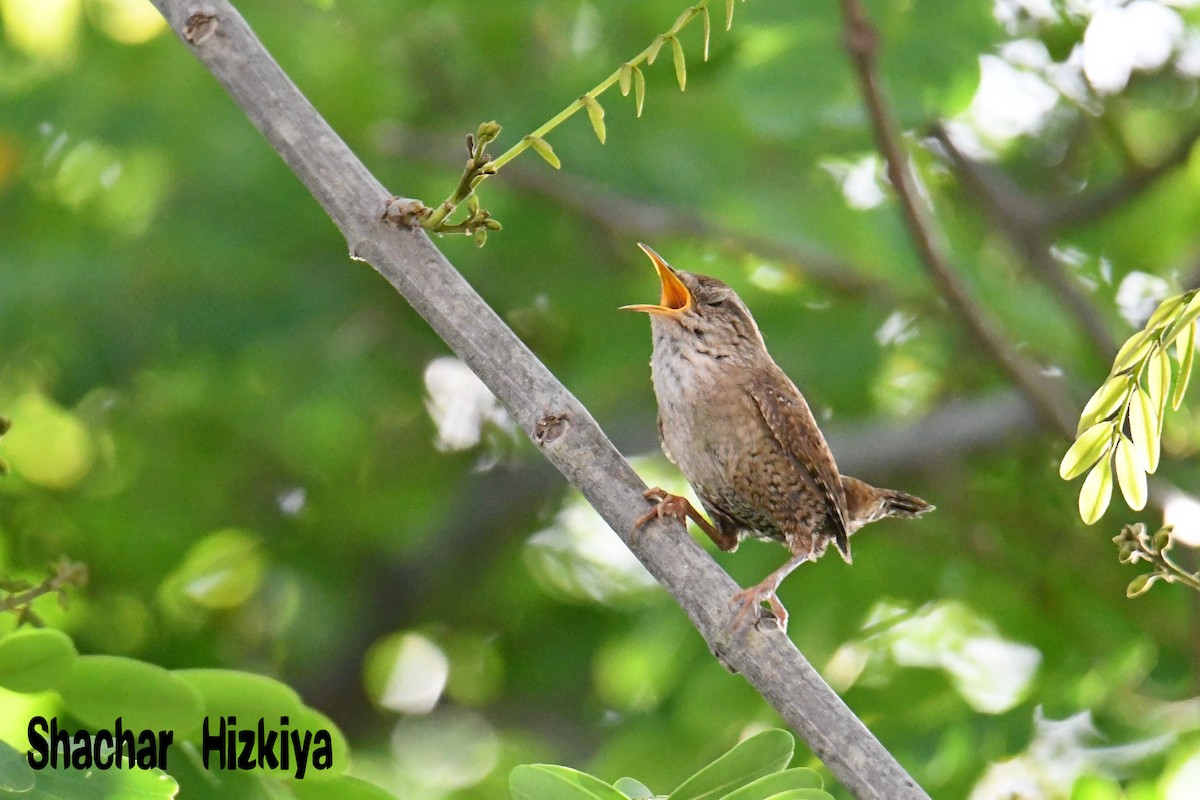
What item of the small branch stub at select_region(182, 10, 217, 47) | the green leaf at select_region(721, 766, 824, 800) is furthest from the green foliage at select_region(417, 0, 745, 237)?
the green leaf at select_region(721, 766, 824, 800)

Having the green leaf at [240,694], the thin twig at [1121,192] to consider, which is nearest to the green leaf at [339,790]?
the green leaf at [240,694]

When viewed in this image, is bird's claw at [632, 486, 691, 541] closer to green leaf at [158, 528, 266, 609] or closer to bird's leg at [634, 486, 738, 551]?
bird's leg at [634, 486, 738, 551]

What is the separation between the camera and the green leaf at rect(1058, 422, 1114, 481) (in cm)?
170

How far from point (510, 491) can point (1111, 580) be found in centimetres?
276

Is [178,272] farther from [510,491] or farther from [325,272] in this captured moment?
[510,491]

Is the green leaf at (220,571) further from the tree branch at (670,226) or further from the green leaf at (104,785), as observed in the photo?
the green leaf at (104,785)

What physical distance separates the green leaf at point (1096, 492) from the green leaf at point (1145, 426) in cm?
6

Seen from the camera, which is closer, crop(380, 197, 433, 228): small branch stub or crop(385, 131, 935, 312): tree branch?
crop(380, 197, 433, 228): small branch stub

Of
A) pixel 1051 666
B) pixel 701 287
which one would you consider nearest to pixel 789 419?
pixel 701 287

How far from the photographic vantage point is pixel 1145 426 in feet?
5.46

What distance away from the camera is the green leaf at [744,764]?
1.85 m

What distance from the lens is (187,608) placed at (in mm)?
5621

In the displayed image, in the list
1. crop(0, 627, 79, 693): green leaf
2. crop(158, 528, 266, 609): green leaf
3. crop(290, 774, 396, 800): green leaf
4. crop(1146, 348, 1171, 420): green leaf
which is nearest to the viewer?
crop(1146, 348, 1171, 420): green leaf

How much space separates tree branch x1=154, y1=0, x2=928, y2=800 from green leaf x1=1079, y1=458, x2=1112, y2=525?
0.42 metres
